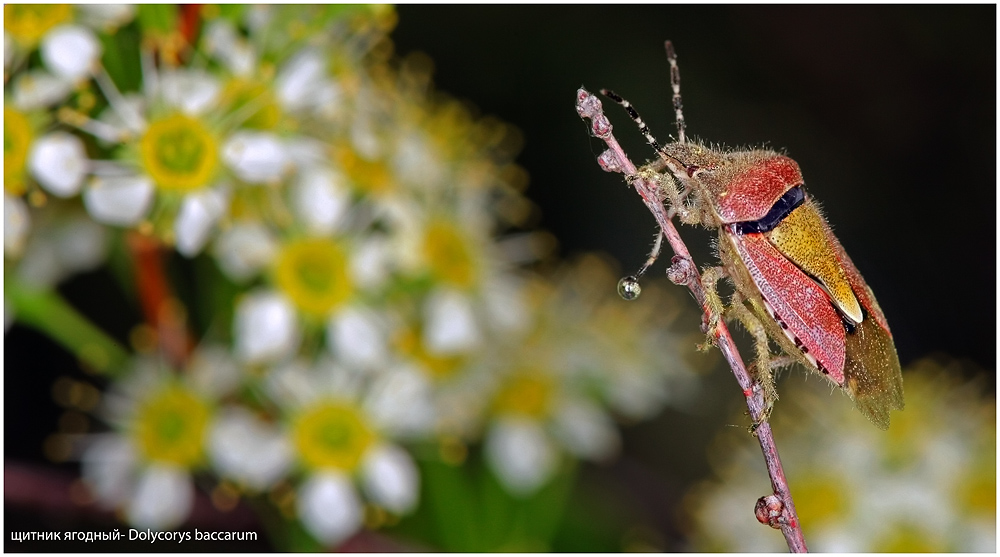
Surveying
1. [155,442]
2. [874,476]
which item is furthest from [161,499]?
[874,476]

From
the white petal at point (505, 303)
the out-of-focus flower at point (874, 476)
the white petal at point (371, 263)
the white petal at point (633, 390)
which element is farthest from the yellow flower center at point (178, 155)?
the out-of-focus flower at point (874, 476)

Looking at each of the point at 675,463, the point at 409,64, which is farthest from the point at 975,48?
the point at 409,64

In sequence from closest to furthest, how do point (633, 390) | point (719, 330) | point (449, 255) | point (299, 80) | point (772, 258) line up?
point (719, 330) → point (772, 258) → point (299, 80) → point (449, 255) → point (633, 390)

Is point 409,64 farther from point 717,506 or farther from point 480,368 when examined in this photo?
point 717,506

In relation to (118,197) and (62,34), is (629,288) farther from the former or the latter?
(62,34)

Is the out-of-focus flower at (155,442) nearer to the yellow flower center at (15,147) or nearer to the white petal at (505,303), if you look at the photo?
the yellow flower center at (15,147)

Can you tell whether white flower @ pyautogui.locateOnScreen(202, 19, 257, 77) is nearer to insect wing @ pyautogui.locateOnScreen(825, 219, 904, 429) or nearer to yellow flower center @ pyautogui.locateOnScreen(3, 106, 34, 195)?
yellow flower center @ pyautogui.locateOnScreen(3, 106, 34, 195)
